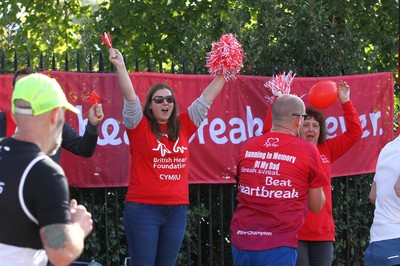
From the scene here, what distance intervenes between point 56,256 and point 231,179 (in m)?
4.62

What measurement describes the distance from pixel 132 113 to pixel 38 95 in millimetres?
3065

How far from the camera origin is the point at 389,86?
8.62m

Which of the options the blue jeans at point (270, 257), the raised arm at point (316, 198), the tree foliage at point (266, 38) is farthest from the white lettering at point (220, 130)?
the raised arm at point (316, 198)

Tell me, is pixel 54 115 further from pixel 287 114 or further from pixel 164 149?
pixel 164 149

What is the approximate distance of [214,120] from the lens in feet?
24.9

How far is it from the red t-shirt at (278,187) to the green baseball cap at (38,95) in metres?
2.32

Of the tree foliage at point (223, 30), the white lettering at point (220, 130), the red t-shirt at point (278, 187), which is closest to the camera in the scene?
the red t-shirt at point (278, 187)

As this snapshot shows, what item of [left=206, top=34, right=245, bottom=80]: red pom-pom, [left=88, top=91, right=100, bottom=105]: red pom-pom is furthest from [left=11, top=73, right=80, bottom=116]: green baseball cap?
A: [left=206, top=34, right=245, bottom=80]: red pom-pom

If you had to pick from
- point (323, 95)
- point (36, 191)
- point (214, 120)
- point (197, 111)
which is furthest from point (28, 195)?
point (214, 120)

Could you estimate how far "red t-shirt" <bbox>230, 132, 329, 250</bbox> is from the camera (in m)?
5.28

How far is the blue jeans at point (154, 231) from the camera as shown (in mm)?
6176

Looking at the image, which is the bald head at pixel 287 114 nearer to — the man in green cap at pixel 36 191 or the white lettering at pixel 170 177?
the white lettering at pixel 170 177

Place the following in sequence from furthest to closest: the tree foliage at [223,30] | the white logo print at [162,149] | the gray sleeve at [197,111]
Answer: the tree foliage at [223,30]
the gray sleeve at [197,111]
the white logo print at [162,149]

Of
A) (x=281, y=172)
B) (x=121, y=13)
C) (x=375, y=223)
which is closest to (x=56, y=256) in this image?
(x=281, y=172)
